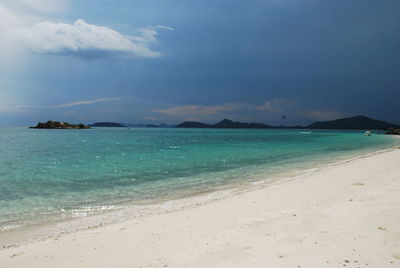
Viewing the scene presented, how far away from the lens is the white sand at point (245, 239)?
18.1ft

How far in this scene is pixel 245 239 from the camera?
260 inches

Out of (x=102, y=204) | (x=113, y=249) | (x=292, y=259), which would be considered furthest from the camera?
(x=102, y=204)

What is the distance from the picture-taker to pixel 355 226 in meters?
7.17

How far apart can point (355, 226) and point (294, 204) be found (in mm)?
2958

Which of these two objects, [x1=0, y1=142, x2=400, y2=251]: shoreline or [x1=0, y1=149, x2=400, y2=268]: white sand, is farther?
[x1=0, y1=142, x2=400, y2=251]: shoreline

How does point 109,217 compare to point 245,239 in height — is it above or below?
below

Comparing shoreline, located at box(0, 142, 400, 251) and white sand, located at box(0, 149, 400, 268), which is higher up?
white sand, located at box(0, 149, 400, 268)

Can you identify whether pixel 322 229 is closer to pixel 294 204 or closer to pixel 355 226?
pixel 355 226

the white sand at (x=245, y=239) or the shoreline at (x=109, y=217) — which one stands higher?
the white sand at (x=245, y=239)

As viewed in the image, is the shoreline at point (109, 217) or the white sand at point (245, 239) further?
the shoreline at point (109, 217)

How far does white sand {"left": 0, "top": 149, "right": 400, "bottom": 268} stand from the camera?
5.52 m

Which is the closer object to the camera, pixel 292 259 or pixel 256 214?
pixel 292 259

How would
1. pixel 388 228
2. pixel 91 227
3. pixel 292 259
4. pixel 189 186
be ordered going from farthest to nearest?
pixel 189 186
pixel 91 227
pixel 388 228
pixel 292 259

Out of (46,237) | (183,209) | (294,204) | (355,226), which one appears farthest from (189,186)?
(355,226)
